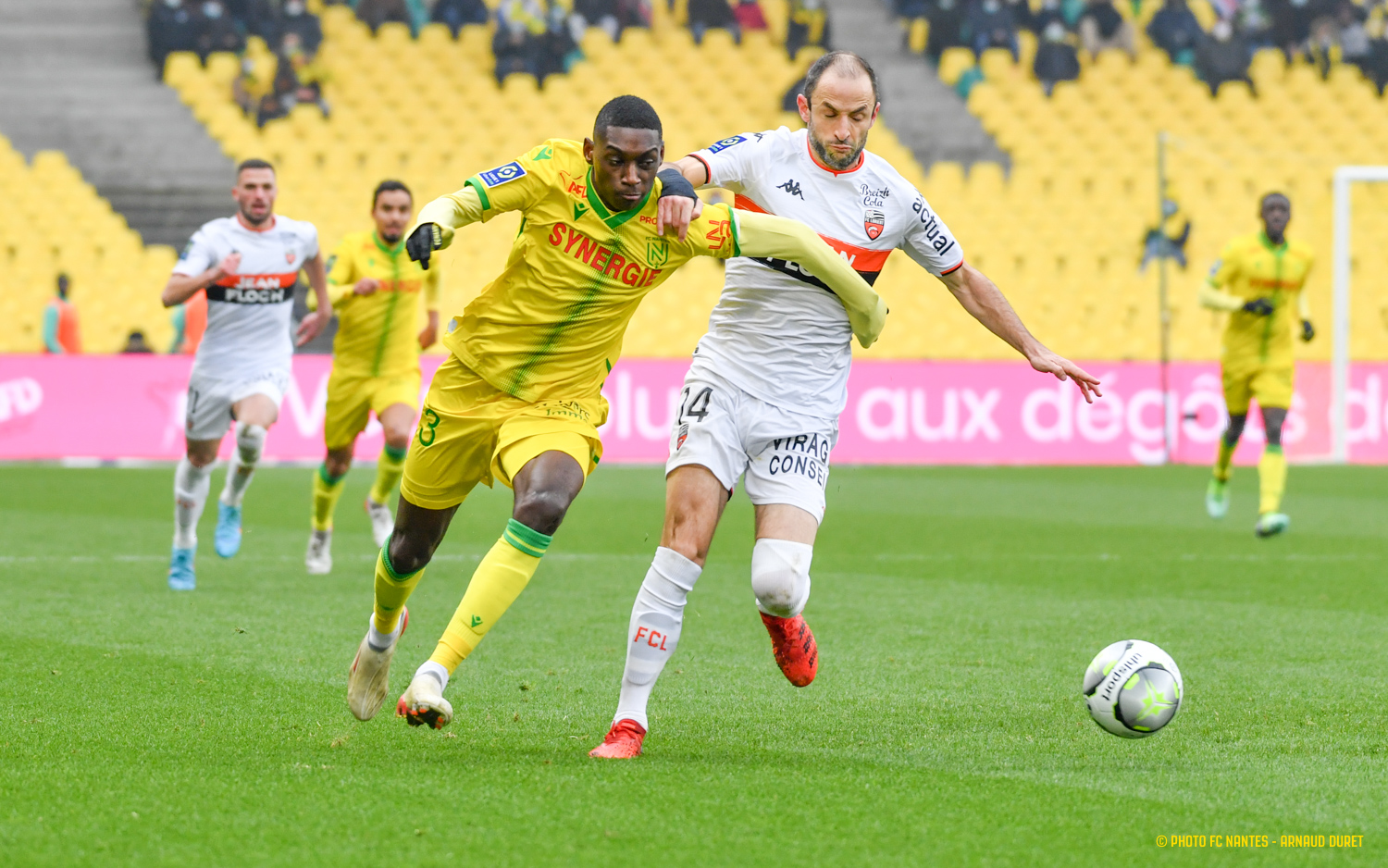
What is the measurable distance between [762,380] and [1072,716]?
1489mm

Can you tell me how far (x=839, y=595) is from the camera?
8805 mm

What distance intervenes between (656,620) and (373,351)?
5.59 metres

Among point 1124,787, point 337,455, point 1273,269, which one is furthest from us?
point 1273,269

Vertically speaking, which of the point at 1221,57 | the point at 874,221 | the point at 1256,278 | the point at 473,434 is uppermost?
the point at 1221,57

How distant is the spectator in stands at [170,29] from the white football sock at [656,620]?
790 inches

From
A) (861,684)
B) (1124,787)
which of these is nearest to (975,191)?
(861,684)

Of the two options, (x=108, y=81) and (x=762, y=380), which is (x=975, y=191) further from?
(x=762, y=380)

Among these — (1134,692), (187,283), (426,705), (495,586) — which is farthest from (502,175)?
(187,283)

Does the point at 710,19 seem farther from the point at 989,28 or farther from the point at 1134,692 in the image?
the point at 1134,692

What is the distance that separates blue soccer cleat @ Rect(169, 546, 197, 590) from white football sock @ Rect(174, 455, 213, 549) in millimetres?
31

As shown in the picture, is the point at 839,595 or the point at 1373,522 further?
the point at 1373,522

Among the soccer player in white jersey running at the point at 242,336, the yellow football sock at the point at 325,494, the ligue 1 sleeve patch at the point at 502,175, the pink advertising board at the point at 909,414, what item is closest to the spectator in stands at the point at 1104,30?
the pink advertising board at the point at 909,414

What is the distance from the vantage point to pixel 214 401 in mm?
9242

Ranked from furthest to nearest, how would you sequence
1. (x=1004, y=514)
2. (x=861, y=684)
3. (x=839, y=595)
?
1. (x=1004, y=514)
2. (x=839, y=595)
3. (x=861, y=684)
